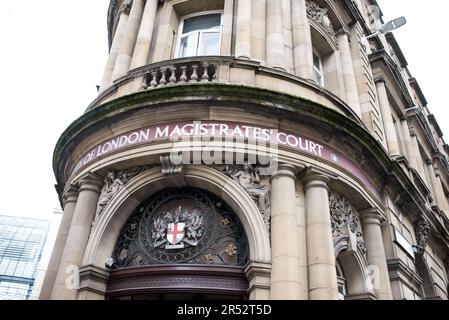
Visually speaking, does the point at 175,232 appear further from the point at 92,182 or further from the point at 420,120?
the point at 420,120

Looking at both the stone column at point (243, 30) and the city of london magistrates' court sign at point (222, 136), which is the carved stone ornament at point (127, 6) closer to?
the stone column at point (243, 30)

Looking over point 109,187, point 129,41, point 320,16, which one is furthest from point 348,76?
point 109,187

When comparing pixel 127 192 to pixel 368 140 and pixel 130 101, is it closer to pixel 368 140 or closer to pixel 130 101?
pixel 130 101

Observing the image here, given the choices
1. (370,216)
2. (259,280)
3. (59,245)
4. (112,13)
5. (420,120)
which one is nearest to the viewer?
(259,280)

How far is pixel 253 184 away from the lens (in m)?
8.14

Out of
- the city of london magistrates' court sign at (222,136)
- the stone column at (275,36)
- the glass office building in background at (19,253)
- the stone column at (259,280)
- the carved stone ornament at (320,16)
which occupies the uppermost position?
the glass office building in background at (19,253)

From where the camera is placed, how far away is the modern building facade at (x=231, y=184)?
772 centimetres

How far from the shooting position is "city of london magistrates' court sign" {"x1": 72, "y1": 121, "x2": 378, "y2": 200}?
8.37 meters

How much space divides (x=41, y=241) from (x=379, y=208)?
44543mm

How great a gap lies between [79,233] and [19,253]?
4221 centimetres

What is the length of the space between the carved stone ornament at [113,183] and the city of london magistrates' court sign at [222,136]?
0.48m

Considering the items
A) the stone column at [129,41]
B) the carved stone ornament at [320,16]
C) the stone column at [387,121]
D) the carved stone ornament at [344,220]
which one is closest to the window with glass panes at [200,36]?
the stone column at [129,41]

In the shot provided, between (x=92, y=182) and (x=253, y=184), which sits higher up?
(x=92, y=182)

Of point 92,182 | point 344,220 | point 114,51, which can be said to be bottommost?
point 344,220
